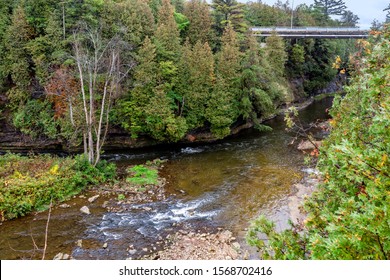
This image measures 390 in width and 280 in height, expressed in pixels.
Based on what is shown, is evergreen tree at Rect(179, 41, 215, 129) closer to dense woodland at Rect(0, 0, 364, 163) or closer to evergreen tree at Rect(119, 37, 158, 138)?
dense woodland at Rect(0, 0, 364, 163)

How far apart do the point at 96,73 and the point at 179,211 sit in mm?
9662

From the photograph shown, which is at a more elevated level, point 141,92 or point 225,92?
point 141,92

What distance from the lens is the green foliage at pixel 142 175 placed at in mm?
16484

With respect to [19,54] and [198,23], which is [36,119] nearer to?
[19,54]

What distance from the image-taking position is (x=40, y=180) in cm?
1461

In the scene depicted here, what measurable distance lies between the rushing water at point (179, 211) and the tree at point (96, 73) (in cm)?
339

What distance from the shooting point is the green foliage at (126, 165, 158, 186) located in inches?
649

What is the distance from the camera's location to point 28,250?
417 inches

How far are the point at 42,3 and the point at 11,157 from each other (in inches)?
496

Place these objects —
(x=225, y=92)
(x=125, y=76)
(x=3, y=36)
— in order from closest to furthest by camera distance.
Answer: (x=125, y=76), (x=3, y=36), (x=225, y=92)

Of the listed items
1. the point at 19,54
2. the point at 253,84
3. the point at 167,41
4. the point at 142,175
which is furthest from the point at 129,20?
the point at 142,175

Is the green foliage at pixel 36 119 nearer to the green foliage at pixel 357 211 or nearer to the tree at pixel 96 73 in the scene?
the tree at pixel 96 73

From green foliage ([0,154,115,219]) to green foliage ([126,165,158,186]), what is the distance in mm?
1229
